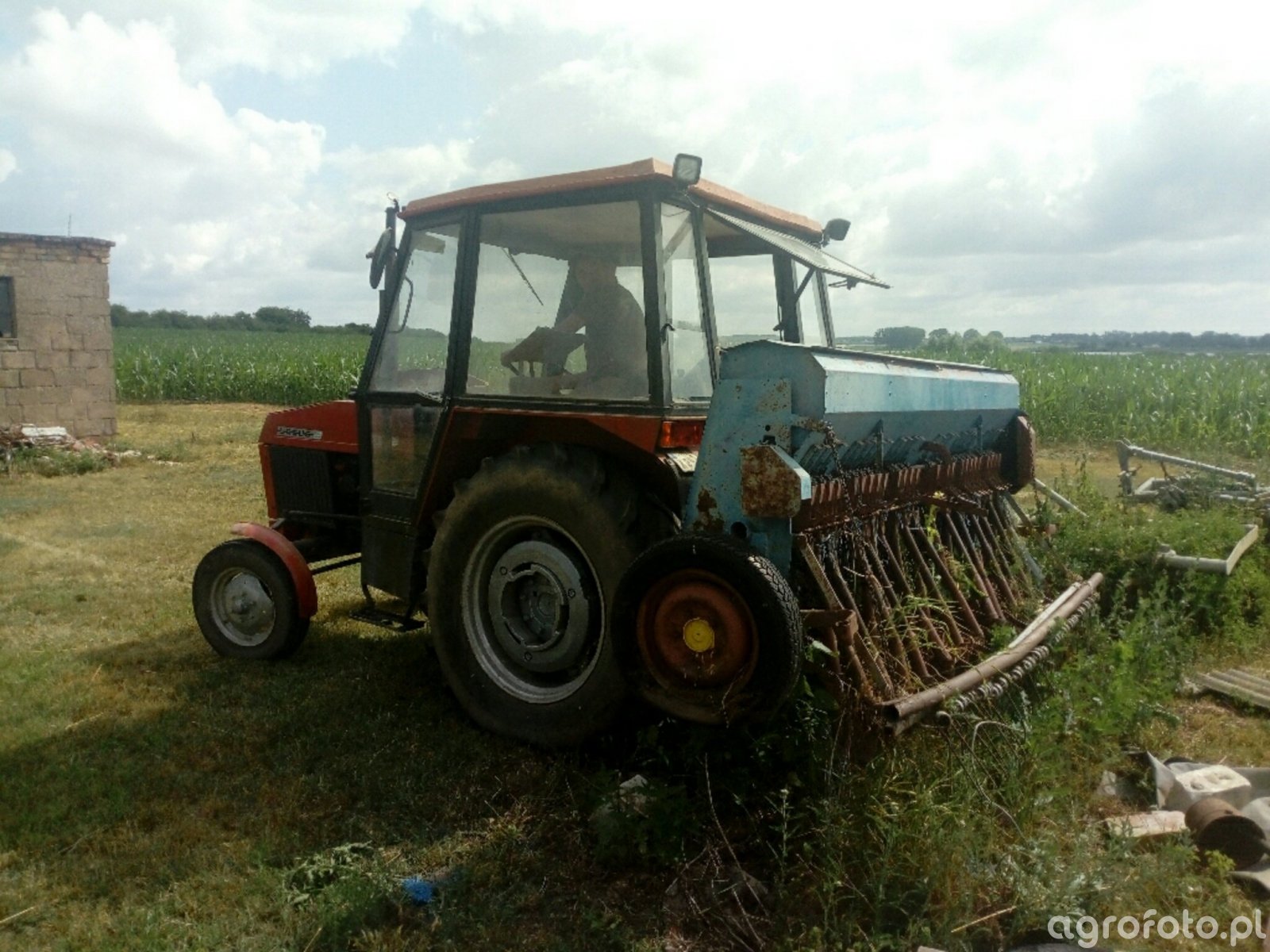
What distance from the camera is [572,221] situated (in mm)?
4145

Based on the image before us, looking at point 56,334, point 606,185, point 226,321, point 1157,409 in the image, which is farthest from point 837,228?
point 226,321

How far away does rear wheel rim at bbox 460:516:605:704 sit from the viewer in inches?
153

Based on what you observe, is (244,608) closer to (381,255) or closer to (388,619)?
(388,619)

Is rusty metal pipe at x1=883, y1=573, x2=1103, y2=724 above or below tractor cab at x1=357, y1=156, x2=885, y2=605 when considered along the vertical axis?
below

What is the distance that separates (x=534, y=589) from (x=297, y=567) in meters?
1.65

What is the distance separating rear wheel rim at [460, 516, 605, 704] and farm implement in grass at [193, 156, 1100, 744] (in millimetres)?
12

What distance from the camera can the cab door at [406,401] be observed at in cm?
460

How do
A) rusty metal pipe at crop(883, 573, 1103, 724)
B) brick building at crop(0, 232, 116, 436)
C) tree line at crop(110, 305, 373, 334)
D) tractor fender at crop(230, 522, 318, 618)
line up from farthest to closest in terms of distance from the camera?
1. tree line at crop(110, 305, 373, 334)
2. brick building at crop(0, 232, 116, 436)
3. tractor fender at crop(230, 522, 318, 618)
4. rusty metal pipe at crop(883, 573, 1103, 724)

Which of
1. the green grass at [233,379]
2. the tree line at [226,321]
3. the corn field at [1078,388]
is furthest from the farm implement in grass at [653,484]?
the tree line at [226,321]

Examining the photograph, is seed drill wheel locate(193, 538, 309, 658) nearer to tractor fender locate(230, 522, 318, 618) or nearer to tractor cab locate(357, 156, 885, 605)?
tractor fender locate(230, 522, 318, 618)

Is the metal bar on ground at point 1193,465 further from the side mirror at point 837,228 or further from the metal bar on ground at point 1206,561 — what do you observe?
the side mirror at point 837,228

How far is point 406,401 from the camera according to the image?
4.76 meters

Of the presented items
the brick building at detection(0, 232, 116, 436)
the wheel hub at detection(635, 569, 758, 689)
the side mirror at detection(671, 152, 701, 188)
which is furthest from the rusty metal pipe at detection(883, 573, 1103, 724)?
the brick building at detection(0, 232, 116, 436)

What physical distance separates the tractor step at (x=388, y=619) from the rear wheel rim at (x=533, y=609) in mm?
614
